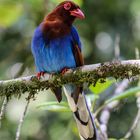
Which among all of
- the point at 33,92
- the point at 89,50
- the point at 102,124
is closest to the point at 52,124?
the point at 89,50

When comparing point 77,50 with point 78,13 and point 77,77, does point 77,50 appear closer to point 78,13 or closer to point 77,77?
point 78,13

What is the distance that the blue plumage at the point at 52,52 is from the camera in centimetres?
472

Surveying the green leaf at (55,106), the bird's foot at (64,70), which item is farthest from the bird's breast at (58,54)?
the green leaf at (55,106)

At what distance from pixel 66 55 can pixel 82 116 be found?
56 cm

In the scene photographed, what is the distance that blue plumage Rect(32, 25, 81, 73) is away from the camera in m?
4.72

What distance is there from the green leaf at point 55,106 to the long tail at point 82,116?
88 millimetres

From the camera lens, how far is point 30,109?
7801 millimetres

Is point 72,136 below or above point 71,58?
below

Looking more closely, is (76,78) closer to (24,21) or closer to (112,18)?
(24,21)

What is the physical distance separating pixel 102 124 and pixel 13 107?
3.22m

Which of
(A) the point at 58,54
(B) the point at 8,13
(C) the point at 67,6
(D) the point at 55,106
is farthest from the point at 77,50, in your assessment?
(B) the point at 8,13

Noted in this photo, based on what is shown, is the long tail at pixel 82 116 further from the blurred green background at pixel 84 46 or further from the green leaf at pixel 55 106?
the blurred green background at pixel 84 46

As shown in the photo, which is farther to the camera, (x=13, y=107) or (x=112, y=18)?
(x=112, y=18)

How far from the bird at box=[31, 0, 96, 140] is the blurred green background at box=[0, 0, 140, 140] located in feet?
5.21
